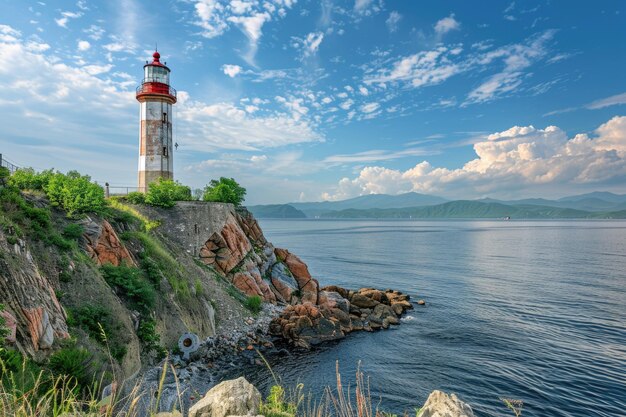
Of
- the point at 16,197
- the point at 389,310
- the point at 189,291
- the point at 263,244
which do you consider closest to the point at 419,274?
the point at 389,310

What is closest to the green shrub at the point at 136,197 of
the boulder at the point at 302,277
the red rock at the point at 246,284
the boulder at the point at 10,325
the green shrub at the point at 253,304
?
the red rock at the point at 246,284

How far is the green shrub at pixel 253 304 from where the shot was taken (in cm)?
2802

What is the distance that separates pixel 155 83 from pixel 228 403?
111 feet

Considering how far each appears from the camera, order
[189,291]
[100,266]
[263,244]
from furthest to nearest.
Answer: [263,244]
[189,291]
[100,266]

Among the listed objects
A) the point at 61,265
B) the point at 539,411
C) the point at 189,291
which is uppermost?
the point at 61,265

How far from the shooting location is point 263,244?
36.4 metres

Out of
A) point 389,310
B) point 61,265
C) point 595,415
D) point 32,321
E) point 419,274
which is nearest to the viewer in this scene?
point 32,321

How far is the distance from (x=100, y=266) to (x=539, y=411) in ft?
78.8

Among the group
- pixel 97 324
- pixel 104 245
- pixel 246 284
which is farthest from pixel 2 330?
pixel 246 284

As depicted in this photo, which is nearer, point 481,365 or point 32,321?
point 32,321

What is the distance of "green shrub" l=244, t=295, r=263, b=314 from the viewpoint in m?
28.0

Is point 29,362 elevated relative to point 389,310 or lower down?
elevated

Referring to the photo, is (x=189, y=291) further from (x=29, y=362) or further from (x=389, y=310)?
(x=389, y=310)

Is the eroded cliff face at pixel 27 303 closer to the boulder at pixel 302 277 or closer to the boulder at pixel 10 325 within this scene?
the boulder at pixel 10 325
